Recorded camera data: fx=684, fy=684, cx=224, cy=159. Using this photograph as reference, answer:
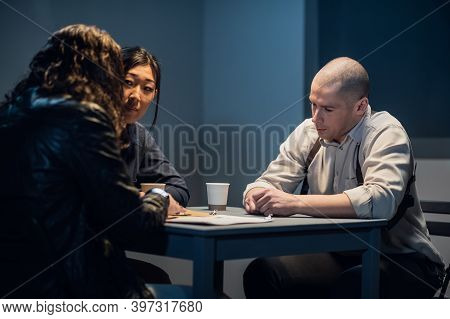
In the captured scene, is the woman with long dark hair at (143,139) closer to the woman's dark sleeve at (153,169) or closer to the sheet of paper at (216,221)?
the woman's dark sleeve at (153,169)

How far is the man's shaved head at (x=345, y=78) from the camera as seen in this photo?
268 cm

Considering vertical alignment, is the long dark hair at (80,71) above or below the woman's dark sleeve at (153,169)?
above

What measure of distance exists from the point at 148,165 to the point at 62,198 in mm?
1286

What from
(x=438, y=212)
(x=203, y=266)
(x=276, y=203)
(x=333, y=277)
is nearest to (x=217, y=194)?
(x=276, y=203)

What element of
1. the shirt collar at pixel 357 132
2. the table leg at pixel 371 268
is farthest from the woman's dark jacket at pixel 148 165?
the table leg at pixel 371 268

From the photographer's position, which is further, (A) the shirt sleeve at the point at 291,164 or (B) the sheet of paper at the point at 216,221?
(A) the shirt sleeve at the point at 291,164

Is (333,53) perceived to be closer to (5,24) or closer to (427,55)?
(427,55)

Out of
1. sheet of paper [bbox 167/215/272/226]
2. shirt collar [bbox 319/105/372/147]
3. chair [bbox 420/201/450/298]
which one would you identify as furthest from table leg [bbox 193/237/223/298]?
chair [bbox 420/201/450/298]

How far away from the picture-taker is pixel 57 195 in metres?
1.77

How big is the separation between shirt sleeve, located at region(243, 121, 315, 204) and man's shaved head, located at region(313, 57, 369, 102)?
323mm

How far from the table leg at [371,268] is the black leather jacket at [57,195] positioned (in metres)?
0.91

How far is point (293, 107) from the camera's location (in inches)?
159

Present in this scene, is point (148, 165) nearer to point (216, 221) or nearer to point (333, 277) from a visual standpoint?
point (333, 277)

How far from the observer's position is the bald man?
243 cm
